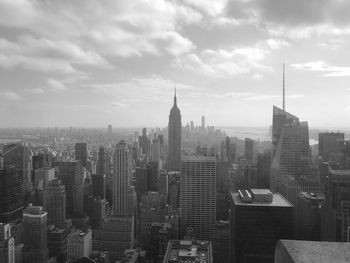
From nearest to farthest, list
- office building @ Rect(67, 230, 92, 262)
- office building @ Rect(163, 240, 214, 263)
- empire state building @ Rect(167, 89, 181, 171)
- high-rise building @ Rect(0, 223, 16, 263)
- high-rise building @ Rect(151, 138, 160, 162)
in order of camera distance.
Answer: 1. office building @ Rect(163, 240, 214, 263)
2. high-rise building @ Rect(0, 223, 16, 263)
3. office building @ Rect(67, 230, 92, 262)
4. empire state building @ Rect(167, 89, 181, 171)
5. high-rise building @ Rect(151, 138, 160, 162)

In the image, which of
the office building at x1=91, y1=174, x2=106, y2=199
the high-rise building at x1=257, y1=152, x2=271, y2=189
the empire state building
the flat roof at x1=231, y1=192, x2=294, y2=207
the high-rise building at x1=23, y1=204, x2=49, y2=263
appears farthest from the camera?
the empire state building

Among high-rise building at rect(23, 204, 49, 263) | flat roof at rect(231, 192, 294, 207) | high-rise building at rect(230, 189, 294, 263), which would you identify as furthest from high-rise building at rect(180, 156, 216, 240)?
high-rise building at rect(23, 204, 49, 263)

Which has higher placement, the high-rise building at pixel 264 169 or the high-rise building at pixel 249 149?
the high-rise building at pixel 249 149

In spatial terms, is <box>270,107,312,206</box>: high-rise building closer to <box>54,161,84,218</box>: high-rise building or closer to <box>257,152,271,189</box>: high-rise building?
<box>257,152,271,189</box>: high-rise building

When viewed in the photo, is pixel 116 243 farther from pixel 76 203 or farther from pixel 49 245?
pixel 76 203

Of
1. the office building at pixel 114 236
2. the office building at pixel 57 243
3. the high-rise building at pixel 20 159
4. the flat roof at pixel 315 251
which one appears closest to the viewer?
the flat roof at pixel 315 251

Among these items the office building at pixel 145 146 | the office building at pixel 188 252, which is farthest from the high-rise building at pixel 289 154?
the office building at pixel 145 146

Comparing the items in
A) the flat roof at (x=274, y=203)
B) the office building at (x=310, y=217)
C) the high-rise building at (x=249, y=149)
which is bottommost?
the office building at (x=310, y=217)

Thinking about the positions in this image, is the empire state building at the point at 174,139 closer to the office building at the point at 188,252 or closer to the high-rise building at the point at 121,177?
the high-rise building at the point at 121,177
